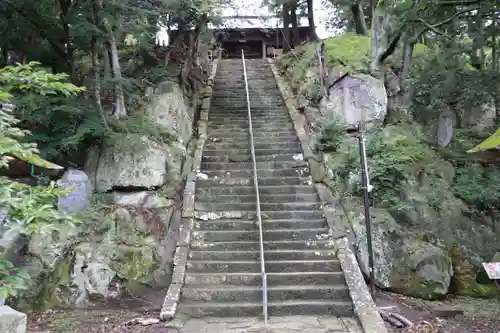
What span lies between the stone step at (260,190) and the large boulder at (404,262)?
5.37 feet

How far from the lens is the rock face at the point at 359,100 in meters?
10.2

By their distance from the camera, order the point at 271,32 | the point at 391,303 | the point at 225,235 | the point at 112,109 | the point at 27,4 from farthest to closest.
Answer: the point at 271,32 → the point at 112,109 → the point at 27,4 → the point at 225,235 → the point at 391,303

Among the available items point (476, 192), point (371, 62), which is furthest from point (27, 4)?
point (476, 192)

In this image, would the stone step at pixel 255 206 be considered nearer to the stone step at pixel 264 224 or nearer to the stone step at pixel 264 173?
the stone step at pixel 264 224

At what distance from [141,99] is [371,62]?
230 inches

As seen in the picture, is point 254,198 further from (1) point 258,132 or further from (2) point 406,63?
(2) point 406,63

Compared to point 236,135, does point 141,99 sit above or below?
above

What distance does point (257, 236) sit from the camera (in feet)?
24.4

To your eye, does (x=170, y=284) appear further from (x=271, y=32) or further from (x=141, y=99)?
(x=271, y=32)

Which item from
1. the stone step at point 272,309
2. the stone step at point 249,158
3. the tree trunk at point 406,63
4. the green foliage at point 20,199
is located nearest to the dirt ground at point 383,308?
the stone step at point 272,309

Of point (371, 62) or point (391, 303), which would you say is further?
point (371, 62)

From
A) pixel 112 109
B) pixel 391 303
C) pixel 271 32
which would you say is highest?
pixel 271 32

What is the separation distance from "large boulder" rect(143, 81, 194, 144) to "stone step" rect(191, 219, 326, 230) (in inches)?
102

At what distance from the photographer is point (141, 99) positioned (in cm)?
950
